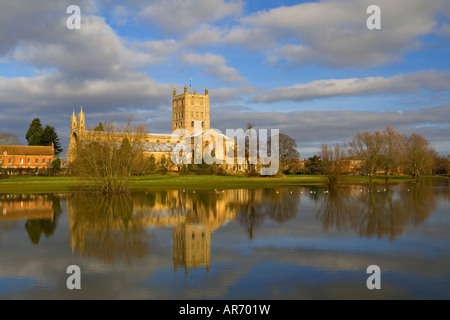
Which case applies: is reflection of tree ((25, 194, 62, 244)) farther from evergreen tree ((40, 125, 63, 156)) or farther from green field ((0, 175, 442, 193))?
evergreen tree ((40, 125, 63, 156))

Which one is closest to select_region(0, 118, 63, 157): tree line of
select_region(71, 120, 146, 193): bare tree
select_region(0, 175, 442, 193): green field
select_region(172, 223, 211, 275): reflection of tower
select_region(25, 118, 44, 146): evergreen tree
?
select_region(25, 118, 44, 146): evergreen tree

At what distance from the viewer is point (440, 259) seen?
39.8 feet

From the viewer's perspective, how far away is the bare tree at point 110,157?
117 ft

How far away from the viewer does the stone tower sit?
430 feet

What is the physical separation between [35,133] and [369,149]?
81809 mm

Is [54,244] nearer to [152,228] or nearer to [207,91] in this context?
[152,228]

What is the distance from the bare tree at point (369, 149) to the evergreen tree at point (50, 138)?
75186 millimetres

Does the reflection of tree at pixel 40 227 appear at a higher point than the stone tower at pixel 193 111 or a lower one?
lower

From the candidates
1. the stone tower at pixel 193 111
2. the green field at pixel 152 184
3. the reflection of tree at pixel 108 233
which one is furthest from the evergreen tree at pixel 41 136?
the reflection of tree at pixel 108 233

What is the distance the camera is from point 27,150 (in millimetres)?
96688

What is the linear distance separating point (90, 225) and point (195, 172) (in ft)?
179

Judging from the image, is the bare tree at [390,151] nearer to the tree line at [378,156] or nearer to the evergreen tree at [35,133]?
the tree line at [378,156]
